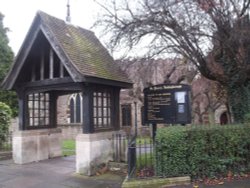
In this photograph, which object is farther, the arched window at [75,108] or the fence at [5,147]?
the arched window at [75,108]

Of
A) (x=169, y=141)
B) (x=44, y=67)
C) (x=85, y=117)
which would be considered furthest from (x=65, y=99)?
(x=169, y=141)

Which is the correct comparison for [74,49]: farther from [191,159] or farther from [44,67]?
[191,159]

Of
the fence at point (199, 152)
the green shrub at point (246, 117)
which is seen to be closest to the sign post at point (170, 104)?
the fence at point (199, 152)

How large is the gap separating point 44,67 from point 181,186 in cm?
737

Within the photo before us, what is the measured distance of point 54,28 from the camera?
12.5m

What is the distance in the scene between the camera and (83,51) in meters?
12.9

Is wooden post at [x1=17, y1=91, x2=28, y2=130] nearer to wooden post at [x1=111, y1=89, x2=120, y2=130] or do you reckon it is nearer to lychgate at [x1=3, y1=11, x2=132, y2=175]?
lychgate at [x1=3, y1=11, x2=132, y2=175]

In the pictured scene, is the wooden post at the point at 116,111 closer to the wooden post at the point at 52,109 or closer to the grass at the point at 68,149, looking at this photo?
the wooden post at the point at 52,109

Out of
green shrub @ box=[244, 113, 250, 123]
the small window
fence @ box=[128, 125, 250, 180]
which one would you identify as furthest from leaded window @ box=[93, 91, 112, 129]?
the small window

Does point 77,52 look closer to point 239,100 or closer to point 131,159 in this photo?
point 131,159

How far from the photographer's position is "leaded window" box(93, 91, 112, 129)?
12.5 metres

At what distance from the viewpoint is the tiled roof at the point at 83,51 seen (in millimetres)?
11789

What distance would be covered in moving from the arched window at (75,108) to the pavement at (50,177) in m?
21.1

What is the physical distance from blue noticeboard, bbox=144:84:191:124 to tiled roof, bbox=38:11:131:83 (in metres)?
1.80
